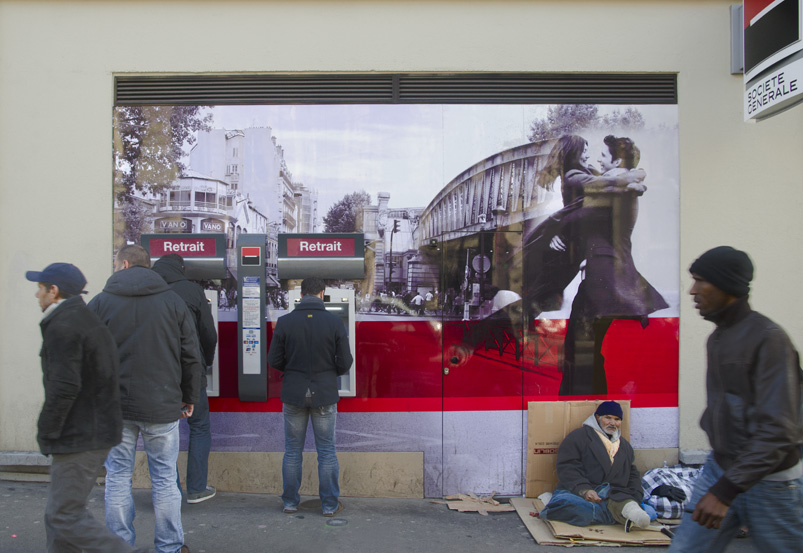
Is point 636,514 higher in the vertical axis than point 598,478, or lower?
lower

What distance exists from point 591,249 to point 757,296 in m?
1.39

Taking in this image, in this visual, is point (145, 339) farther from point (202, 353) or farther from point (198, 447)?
point (198, 447)

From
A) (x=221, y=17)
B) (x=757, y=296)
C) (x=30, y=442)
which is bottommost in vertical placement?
(x=30, y=442)

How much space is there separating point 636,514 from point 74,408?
358 centimetres

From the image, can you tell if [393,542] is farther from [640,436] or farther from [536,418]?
[640,436]

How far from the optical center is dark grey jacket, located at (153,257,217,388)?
4.54 metres

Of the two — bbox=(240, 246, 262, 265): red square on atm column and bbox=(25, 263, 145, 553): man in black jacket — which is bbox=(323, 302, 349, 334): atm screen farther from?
bbox=(25, 263, 145, 553): man in black jacket

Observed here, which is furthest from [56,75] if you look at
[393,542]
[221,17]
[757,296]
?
[757,296]

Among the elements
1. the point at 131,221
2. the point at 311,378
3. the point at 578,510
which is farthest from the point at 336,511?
the point at 131,221

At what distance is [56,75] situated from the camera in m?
5.21

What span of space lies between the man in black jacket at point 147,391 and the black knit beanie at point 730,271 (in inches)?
110

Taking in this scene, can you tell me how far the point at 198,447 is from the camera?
484cm

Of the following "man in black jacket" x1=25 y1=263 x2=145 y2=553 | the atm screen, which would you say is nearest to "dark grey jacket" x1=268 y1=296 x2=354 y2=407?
the atm screen

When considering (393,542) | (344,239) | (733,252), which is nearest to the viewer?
(733,252)
